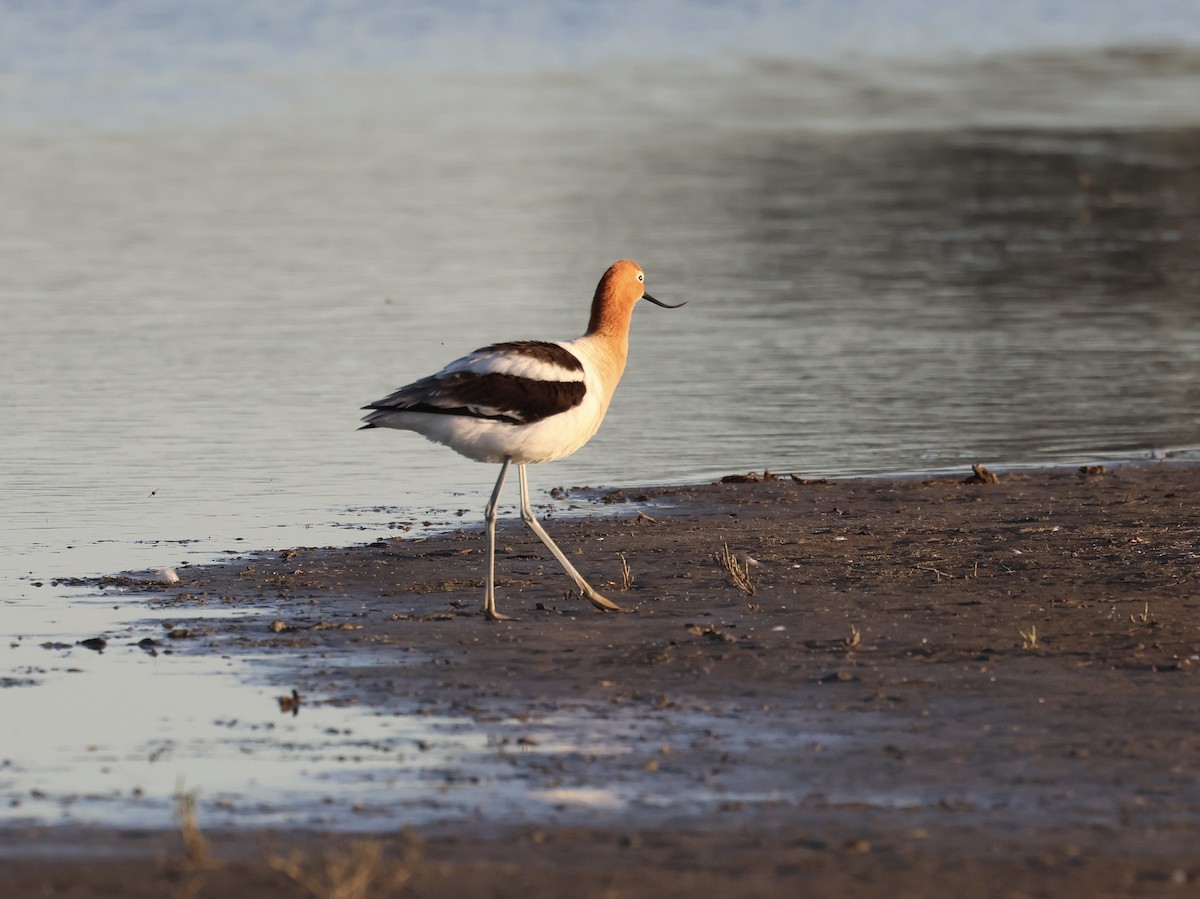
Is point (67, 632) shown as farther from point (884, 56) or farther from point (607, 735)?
point (884, 56)

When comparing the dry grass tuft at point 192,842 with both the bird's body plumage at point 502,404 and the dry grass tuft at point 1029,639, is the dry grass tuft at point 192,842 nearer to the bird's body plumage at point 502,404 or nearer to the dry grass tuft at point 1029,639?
the bird's body plumage at point 502,404

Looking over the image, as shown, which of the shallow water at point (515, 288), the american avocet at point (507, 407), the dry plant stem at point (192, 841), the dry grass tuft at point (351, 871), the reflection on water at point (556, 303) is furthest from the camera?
the reflection on water at point (556, 303)

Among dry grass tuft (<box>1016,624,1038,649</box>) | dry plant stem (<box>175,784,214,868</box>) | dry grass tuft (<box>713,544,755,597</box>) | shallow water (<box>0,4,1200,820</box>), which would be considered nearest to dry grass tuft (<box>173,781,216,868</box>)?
dry plant stem (<box>175,784,214,868</box>)

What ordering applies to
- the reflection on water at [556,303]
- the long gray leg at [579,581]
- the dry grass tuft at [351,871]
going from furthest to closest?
the reflection on water at [556,303] < the long gray leg at [579,581] < the dry grass tuft at [351,871]

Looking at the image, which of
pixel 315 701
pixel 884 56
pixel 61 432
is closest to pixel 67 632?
pixel 315 701

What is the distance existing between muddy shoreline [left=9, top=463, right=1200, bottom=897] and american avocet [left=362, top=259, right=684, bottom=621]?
2.26 feet

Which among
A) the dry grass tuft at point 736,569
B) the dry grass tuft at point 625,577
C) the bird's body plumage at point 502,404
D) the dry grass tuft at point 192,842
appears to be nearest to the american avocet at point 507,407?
the bird's body plumage at point 502,404

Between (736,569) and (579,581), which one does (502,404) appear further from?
(736,569)

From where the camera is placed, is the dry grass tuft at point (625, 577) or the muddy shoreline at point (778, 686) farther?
the dry grass tuft at point (625, 577)

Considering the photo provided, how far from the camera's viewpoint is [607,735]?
732 cm

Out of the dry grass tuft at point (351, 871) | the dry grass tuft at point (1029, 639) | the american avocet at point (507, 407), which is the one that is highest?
the american avocet at point (507, 407)

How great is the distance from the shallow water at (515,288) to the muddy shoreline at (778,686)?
638mm

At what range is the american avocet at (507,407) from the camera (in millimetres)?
9078

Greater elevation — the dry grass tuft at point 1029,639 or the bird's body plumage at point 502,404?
the bird's body plumage at point 502,404
